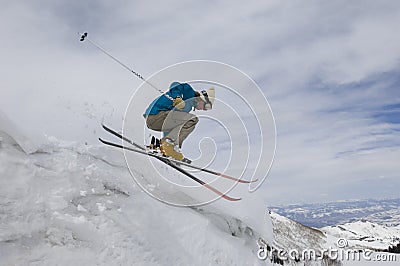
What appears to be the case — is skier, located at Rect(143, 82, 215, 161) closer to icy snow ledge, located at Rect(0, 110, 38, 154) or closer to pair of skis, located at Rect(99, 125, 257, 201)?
pair of skis, located at Rect(99, 125, 257, 201)

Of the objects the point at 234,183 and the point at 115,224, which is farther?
the point at 234,183

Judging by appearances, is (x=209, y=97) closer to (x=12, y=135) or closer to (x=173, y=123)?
(x=173, y=123)

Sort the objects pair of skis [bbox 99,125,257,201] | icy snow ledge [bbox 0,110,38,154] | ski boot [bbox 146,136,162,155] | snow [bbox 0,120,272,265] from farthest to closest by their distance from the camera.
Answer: ski boot [bbox 146,136,162,155] < pair of skis [bbox 99,125,257,201] < icy snow ledge [bbox 0,110,38,154] < snow [bbox 0,120,272,265]

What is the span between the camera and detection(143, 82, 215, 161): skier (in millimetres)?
8859

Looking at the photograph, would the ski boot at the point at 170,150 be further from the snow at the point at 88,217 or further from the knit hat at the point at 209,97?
the snow at the point at 88,217

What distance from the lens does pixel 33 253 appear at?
4109 mm

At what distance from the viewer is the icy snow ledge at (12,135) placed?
4.91 meters

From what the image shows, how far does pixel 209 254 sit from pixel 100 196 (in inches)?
85.5

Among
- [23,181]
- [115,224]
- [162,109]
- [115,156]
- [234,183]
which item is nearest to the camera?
[23,181]

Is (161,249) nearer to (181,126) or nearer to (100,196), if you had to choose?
(100,196)

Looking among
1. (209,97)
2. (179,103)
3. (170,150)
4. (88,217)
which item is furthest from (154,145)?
(88,217)

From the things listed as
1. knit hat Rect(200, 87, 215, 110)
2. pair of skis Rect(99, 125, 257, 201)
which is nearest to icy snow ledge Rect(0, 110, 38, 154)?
pair of skis Rect(99, 125, 257, 201)

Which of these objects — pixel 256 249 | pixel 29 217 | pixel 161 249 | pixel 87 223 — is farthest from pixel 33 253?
pixel 256 249

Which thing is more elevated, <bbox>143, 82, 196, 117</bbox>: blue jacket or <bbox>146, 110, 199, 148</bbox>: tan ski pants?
<bbox>143, 82, 196, 117</bbox>: blue jacket
